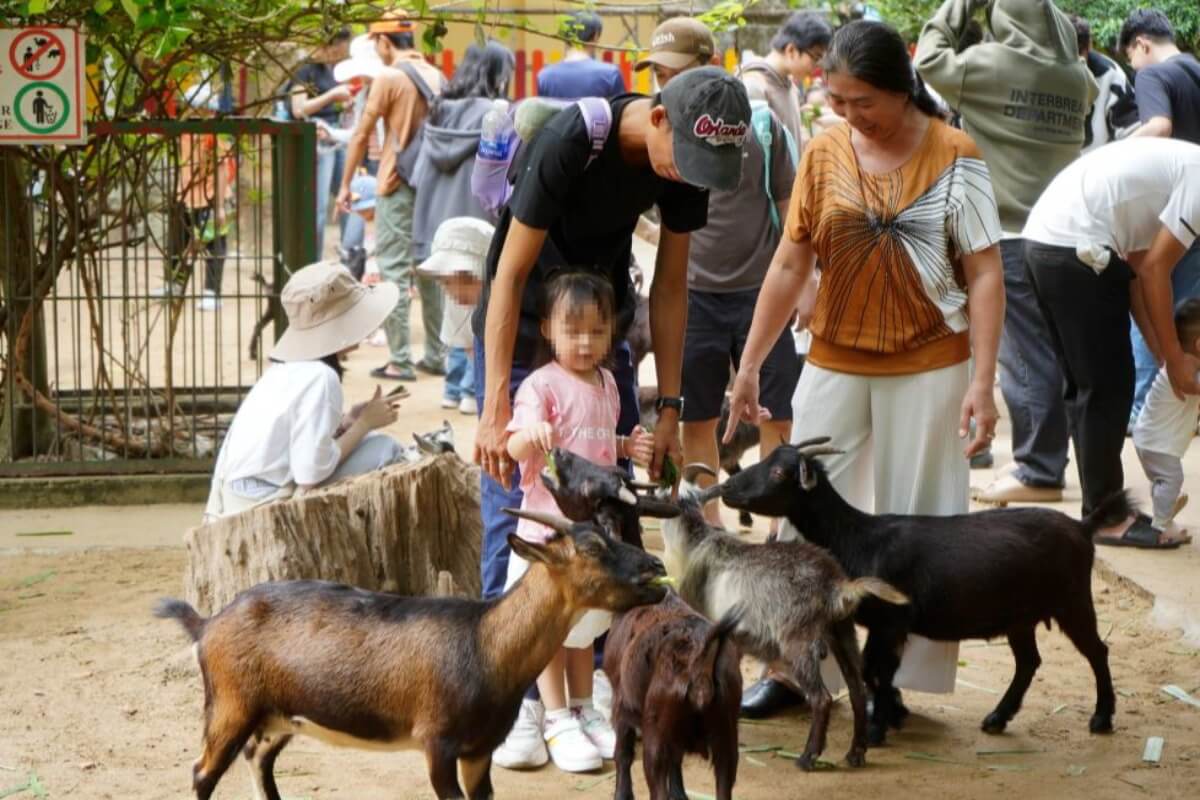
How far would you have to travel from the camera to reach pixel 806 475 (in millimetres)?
5027

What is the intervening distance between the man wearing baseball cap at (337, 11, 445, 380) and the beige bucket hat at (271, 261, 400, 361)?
508cm

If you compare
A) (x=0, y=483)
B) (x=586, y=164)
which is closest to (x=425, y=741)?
(x=586, y=164)

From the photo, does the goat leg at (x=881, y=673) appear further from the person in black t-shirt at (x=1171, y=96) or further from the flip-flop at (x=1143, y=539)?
the person in black t-shirt at (x=1171, y=96)

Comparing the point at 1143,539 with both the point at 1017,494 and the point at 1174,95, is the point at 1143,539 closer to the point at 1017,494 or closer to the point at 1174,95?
the point at 1017,494

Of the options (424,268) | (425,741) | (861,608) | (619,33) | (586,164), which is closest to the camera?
(425,741)

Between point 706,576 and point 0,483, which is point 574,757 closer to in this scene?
point 706,576

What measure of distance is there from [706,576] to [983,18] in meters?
4.25

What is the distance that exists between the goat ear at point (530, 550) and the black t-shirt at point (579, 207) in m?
1.01

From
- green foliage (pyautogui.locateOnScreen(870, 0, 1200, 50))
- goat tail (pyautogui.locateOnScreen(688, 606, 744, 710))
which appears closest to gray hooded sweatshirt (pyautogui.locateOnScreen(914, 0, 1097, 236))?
green foliage (pyautogui.locateOnScreen(870, 0, 1200, 50))

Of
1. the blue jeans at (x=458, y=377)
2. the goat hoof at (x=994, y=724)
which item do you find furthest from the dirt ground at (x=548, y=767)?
the blue jeans at (x=458, y=377)

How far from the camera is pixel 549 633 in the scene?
13.2 ft

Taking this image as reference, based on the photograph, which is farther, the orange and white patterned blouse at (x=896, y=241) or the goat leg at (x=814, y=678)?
the orange and white patterned blouse at (x=896, y=241)

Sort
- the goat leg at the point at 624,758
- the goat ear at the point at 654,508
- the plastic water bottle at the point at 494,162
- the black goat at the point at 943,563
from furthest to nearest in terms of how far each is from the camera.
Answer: the plastic water bottle at the point at 494,162 < the black goat at the point at 943,563 < the goat ear at the point at 654,508 < the goat leg at the point at 624,758

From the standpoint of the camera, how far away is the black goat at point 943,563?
4.95 meters
